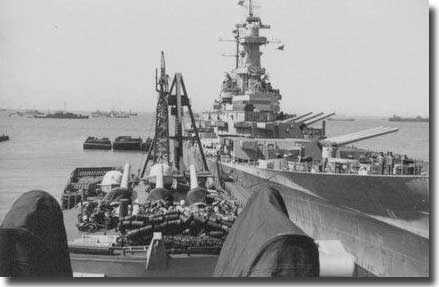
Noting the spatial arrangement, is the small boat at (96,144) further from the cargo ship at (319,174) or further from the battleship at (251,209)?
the battleship at (251,209)

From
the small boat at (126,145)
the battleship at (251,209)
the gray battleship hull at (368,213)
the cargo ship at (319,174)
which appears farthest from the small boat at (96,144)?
the gray battleship hull at (368,213)

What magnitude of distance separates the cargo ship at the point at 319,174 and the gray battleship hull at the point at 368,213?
0.06ft

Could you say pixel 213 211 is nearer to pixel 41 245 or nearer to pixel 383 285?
pixel 383 285

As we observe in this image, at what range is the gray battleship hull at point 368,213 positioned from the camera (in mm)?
8844

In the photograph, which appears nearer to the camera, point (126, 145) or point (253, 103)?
point (253, 103)

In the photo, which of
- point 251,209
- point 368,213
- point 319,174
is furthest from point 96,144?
point 251,209

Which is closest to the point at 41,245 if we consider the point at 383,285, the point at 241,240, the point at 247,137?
the point at 241,240

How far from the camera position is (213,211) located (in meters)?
8.75

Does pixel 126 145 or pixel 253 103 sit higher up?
pixel 253 103

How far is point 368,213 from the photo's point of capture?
1016cm

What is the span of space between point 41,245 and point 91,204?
22.1 ft

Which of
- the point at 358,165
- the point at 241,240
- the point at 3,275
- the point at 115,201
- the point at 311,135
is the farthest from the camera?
the point at 311,135

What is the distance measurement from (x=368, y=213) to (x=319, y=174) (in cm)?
136

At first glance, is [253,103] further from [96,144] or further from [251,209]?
[96,144]
